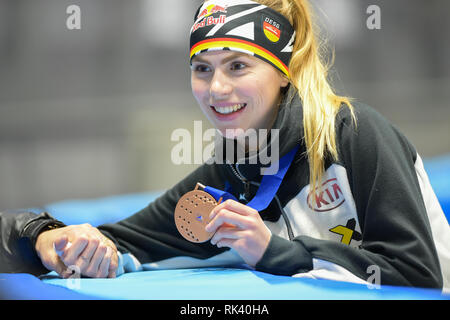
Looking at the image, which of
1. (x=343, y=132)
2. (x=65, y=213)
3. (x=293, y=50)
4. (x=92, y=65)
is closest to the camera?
(x=343, y=132)

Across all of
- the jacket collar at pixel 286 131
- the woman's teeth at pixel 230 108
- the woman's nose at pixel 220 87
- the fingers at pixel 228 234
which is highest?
the woman's nose at pixel 220 87

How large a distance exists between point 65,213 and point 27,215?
4.13 ft

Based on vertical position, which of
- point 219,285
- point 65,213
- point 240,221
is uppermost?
point 240,221

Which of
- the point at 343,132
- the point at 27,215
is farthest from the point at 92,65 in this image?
the point at 343,132

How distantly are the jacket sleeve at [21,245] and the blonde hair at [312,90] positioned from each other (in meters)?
0.77

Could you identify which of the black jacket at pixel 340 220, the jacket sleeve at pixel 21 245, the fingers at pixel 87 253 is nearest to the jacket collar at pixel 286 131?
the black jacket at pixel 340 220

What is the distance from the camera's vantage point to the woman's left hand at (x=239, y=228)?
110cm

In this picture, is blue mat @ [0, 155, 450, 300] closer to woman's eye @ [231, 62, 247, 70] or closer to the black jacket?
the black jacket

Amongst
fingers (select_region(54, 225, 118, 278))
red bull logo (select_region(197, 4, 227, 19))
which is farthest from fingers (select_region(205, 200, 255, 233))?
red bull logo (select_region(197, 4, 227, 19))

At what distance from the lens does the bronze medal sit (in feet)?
3.87

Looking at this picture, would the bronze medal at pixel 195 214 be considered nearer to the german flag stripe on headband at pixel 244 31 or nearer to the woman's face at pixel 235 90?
the woman's face at pixel 235 90
